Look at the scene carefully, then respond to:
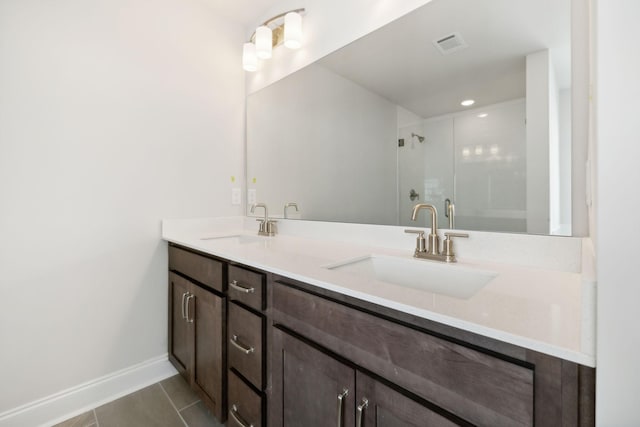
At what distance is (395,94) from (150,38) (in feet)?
4.98

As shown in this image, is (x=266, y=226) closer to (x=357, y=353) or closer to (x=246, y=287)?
(x=246, y=287)

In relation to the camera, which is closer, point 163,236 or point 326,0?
point 326,0

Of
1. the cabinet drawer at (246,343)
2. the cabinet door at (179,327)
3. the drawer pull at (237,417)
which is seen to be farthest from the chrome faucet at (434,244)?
the cabinet door at (179,327)

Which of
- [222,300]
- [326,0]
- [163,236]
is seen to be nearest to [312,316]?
[222,300]

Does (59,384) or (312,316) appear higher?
(312,316)

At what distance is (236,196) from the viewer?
2.14 meters

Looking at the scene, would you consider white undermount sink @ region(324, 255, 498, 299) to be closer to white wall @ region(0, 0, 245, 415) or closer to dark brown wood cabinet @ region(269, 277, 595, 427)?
dark brown wood cabinet @ region(269, 277, 595, 427)

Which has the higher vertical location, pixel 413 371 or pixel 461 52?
pixel 461 52

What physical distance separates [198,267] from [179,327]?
1.58ft

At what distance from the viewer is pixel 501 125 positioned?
1.04m

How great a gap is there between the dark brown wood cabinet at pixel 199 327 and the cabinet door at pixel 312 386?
0.42 m

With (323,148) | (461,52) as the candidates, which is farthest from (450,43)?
(323,148)

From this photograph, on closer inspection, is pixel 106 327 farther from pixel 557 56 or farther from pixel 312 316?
pixel 557 56

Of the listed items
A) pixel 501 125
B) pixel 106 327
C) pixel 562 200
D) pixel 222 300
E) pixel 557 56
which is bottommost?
pixel 106 327
